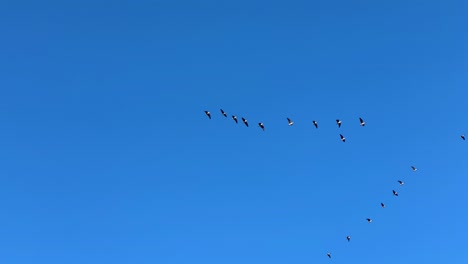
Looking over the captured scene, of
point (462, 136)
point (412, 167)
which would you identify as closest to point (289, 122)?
point (412, 167)

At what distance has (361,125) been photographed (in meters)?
97.1

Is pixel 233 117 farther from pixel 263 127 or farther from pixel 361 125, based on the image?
pixel 361 125

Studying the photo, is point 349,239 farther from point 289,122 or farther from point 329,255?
point 289,122

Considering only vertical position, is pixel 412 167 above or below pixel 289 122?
below

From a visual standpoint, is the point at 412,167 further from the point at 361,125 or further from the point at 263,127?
the point at 263,127

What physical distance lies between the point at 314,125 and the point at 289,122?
13.8 feet

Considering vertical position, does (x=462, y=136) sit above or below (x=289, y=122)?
below

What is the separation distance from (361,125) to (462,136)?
61.6 ft

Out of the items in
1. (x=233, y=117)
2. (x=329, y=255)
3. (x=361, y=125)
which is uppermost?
(x=233, y=117)

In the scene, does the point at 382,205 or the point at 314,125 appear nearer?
the point at 314,125

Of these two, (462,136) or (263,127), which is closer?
(263,127)

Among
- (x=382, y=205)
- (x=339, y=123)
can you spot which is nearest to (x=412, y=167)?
(x=382, y=205)

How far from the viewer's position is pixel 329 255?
107500 mm

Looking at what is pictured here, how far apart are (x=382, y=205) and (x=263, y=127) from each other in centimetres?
2722
